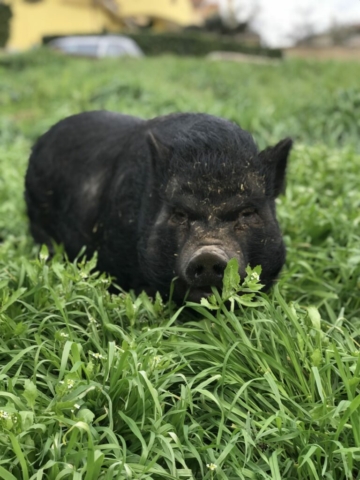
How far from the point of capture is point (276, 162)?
137 inches

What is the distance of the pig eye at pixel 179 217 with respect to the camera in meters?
3.16

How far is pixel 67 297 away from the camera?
3.14m

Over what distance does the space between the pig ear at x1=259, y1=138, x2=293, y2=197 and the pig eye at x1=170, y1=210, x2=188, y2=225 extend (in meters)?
0.48

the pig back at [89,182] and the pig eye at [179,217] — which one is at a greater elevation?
the pig eye at [179,217]

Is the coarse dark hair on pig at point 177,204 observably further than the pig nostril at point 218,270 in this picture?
Yes

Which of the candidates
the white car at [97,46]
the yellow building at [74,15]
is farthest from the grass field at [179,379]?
the yellow building at [74,15]

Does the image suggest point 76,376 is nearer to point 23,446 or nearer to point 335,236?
point 23,446

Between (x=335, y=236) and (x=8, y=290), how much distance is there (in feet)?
7.33

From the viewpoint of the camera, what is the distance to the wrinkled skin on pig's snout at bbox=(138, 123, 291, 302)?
2.97 metres

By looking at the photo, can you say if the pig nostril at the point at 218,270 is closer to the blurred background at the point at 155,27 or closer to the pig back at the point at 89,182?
the pig back at the point at 89,182

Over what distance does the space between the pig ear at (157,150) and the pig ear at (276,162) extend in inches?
18.2

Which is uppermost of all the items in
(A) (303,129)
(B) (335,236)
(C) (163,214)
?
(C) (163,214)

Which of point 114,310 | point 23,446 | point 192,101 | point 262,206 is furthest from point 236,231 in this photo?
point 192,101

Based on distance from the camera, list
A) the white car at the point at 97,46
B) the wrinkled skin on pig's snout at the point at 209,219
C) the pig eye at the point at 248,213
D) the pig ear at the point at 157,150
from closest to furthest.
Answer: the wrinkled skin on pig's snout at the point at 209,219
the pig eye at the point at 248,213
the pig ear at the point at 157,150
the white car at the point at 97,46
